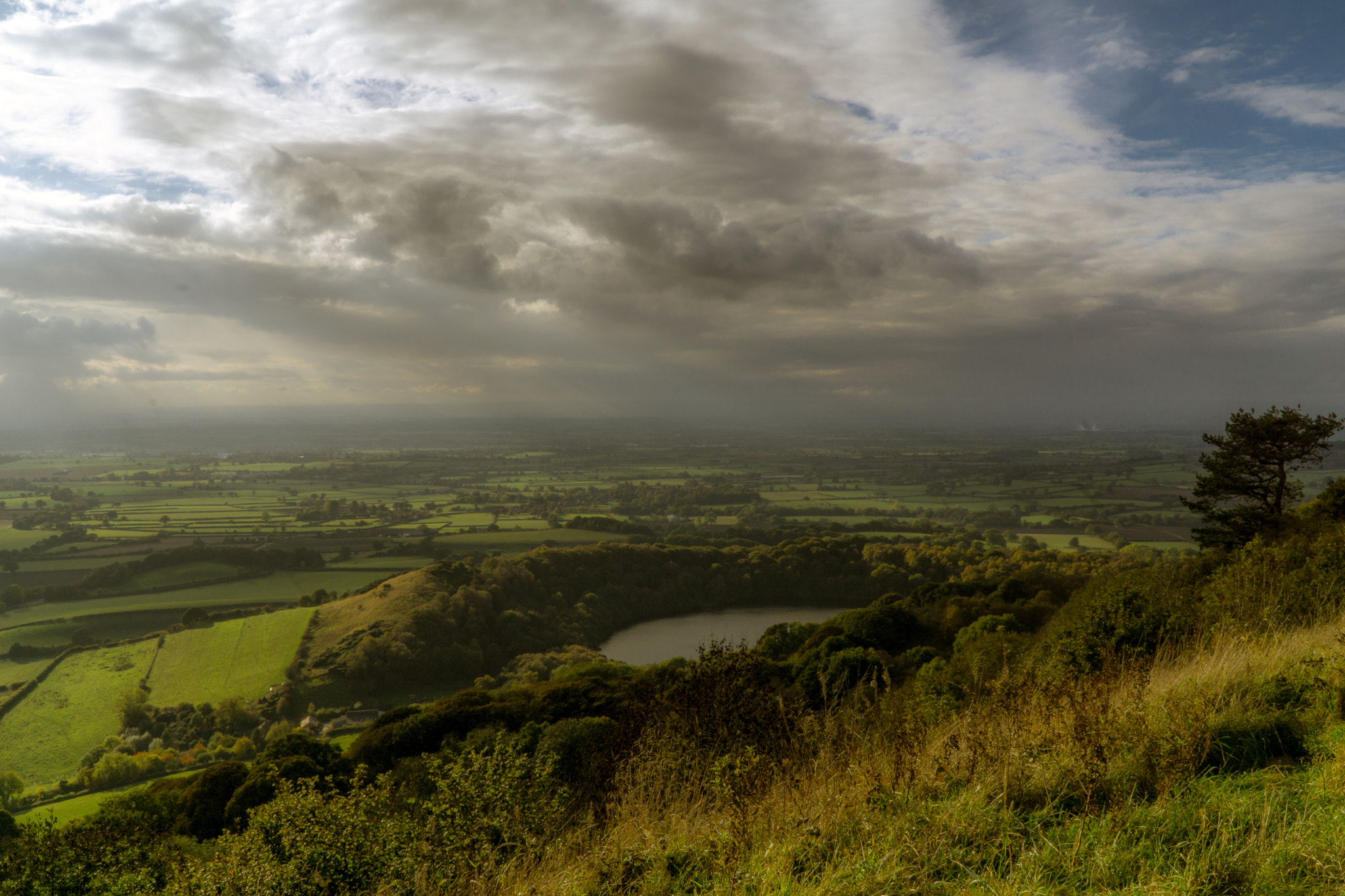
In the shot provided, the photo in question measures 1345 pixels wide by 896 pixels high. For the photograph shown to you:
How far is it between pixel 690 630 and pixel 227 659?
4172cm

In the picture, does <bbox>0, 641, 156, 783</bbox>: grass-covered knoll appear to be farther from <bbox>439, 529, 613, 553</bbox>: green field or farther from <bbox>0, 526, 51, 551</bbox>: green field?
<bbox>0, 526, 51, 551</bbox>: green field

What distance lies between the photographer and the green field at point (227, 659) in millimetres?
46750

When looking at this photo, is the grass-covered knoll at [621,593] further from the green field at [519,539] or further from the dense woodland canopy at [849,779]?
the dense woodland canopy at [849,779]

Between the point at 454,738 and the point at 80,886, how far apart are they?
969cm

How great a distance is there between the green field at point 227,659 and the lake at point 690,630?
27.8 meters

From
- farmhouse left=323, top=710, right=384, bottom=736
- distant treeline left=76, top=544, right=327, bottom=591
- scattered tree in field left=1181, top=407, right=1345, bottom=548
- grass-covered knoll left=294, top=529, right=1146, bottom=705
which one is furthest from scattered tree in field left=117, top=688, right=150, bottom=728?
scattered tree in field left=1181, top=407, right=1345, bottom=548

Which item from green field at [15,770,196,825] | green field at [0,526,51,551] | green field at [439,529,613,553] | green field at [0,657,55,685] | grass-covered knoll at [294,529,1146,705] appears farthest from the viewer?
green field at [0,526,51,551]

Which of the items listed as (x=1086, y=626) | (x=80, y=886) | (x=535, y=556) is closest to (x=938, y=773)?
(x=1086, y=626)

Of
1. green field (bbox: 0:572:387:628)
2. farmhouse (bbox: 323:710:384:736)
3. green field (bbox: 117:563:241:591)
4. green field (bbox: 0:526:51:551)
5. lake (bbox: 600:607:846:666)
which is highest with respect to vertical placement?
green field (bbox: 0:526:51:551)

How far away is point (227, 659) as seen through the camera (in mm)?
51000

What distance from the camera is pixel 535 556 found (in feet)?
230

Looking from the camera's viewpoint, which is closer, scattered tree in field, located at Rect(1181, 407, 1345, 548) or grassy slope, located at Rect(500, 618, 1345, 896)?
grassy slope, located at Rect(500, 618, 1345, 896)

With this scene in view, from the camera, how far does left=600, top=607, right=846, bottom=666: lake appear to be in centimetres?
5762

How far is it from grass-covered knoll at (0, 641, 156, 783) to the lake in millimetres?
37093
